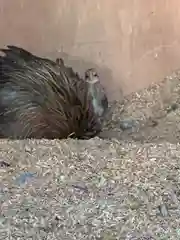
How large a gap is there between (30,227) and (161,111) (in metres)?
1.30

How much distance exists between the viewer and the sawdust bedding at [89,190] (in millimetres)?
1333

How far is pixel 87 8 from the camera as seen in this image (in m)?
2.51

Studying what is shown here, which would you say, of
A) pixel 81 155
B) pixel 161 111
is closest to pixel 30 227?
pixel 81 155

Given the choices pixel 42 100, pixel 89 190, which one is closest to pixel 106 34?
pixel 42 100

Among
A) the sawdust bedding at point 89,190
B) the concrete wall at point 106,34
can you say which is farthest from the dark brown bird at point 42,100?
the sawdust bedding at point 89,190

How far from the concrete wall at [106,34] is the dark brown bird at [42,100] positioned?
0.11 m

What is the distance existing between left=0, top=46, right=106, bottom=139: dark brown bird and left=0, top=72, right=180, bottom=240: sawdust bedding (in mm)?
391

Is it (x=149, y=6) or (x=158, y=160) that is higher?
(x=149, y=6)

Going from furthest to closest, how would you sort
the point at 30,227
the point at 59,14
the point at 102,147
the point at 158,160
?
the point at 59,14, the point at 102,147, the point at 158,160, the point at 30,227

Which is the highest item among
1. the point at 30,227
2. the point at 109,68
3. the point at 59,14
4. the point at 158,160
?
the point at 59,14

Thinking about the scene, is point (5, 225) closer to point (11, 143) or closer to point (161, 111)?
point (11, 143)

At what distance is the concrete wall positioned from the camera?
248 centimetres

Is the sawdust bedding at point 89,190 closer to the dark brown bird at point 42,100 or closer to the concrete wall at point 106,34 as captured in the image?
the dark brown bird at point 42,100

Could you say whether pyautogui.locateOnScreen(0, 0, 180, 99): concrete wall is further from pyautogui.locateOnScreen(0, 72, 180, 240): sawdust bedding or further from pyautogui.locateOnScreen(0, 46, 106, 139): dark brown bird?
pyautogui.locateOnScreen(0, 72, 180, 240): sawdust bedding
